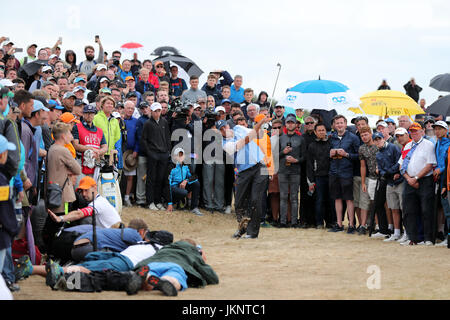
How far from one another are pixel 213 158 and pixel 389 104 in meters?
4.55

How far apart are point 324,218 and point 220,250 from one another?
439 centimetres

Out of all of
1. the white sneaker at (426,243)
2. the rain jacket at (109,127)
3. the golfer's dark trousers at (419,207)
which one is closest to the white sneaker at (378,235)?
the golfer's dark trousers at (419,207)

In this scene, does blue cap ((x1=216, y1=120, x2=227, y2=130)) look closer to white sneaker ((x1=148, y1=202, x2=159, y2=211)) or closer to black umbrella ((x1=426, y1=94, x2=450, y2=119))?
white sneaker ((x1=148, y1=202, x2=159, y2=211))

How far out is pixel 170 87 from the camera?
18422 mm

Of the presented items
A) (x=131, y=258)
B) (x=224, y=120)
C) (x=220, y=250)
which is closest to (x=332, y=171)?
(x=224, y=120)

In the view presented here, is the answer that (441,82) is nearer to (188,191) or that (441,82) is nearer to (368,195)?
(368,195)

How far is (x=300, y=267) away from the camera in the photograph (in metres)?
9.73

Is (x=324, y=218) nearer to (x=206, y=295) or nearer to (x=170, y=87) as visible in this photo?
(x=170, y=87)

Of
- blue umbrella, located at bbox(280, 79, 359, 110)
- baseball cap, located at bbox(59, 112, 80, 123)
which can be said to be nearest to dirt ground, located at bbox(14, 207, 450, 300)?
baseball cap, located at bbox(59, 112, 80, 123)

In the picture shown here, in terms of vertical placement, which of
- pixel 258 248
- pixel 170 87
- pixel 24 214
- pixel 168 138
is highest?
pixel 170 87

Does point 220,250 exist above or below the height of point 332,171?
below

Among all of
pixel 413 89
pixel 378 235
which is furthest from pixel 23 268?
pixel 413 89

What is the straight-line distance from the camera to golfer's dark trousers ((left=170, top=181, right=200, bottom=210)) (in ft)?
49.5

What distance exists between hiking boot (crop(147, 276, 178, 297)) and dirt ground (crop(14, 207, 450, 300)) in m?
0.09
